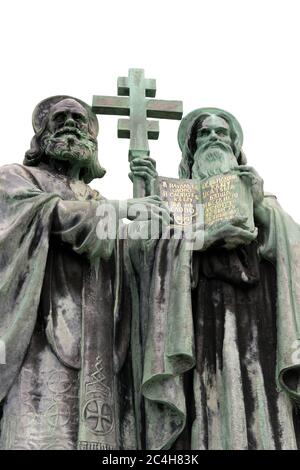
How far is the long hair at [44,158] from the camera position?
11.5m

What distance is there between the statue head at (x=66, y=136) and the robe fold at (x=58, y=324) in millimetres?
490

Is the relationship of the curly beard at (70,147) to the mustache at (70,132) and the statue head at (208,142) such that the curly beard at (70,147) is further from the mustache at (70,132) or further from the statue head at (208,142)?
the statue head at (208,142)

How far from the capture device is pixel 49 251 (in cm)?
1047

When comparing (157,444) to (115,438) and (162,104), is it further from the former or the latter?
(162,104)

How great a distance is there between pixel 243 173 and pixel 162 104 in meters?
1.59

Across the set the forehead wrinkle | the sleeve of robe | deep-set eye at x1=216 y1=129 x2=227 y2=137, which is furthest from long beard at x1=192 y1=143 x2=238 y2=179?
the forehead wrinkle

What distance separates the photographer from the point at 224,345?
982 cm

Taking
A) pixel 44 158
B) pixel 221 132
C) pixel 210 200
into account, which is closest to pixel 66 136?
pixel 44 158

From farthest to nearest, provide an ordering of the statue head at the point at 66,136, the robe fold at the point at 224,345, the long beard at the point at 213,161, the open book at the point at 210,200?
the statue head at the point at 66,136 → the long beard at the point at 213,161 → the open book at the point at 210,200 → the robe fold at the point at 224,345

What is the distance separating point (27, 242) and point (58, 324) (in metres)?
0.78

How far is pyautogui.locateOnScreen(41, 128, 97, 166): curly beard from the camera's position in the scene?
11.2 metres

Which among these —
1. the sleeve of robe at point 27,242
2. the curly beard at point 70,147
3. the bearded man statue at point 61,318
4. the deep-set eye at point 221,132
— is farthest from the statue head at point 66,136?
the deep-set eye at point 221,132

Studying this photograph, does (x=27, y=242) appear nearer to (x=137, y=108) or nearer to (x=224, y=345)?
(x=224, y=345)

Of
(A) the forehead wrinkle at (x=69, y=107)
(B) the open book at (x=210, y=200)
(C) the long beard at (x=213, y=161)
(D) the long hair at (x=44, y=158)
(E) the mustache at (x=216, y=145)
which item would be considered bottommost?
(B) the open book at (x=210, y=200)
